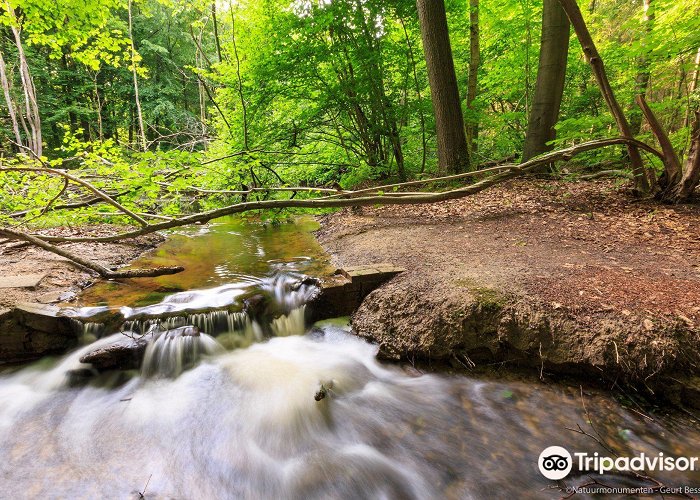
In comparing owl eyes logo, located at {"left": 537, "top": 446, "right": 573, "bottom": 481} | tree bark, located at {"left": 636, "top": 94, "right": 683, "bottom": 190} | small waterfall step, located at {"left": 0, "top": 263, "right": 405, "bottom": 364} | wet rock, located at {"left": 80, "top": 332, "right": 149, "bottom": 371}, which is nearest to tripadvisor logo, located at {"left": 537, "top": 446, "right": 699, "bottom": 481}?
owl eyes logo, located at {"left": 537, "top": 446, "right": 573, "bottom": 481}

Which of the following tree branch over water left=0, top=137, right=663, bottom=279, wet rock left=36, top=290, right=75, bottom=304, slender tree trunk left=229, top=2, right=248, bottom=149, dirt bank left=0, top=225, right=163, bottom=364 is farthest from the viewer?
slender tree trunk left=229, top=2, right=248, bottom=149

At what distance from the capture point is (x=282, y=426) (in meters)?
2.89

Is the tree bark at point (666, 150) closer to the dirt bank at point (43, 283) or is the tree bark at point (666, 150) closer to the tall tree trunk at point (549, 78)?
the tall tree trunk at point (549, 78)

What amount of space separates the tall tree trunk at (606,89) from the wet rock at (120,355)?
21.6 feet

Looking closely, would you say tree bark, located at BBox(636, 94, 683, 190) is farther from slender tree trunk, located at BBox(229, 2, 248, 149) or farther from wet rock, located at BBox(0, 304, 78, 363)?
wet rock, located at BBox(0, 304, 78, 363)

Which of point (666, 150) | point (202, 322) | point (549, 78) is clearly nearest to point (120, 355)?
point (202, 322)

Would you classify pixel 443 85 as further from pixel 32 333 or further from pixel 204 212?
pixel 32 333

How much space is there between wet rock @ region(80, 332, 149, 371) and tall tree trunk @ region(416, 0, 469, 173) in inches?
232

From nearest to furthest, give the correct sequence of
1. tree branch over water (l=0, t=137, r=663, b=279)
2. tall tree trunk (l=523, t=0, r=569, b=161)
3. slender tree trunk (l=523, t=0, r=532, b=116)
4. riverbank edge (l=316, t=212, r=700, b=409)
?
riverbank edge (l=316, t=212, r=700, b=409) → tree branch over water (l=0, t=137, r=663, b=279) → tall tree trunk (l=523, t=0, r=569, b=161) → slender tree trunk (l=523, t=0, r=532, b=116)

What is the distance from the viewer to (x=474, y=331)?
10.2ft

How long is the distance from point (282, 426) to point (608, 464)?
2.41 m

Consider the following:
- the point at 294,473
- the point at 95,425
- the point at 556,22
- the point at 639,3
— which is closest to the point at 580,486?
the point at 294,473

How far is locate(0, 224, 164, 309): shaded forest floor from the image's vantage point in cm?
368

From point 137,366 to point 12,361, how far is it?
131 cm
